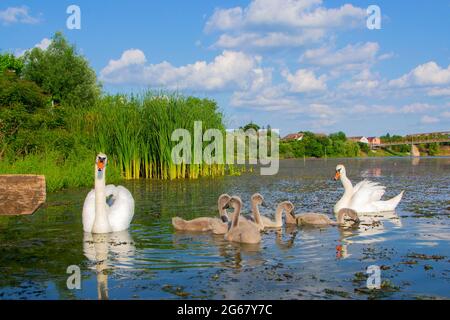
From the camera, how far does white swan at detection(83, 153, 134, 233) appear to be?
1091cm

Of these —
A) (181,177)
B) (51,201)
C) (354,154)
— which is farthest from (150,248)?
(354,154)

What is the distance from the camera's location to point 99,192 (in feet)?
35.7

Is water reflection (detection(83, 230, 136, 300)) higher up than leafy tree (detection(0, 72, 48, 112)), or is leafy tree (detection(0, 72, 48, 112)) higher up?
leafy tree (detection(0, 72, 48, 112))

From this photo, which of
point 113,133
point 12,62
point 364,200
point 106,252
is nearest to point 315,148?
point 12,62

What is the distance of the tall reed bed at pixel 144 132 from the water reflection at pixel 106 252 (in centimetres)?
1480

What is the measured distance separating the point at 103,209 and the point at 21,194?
3.55 meters

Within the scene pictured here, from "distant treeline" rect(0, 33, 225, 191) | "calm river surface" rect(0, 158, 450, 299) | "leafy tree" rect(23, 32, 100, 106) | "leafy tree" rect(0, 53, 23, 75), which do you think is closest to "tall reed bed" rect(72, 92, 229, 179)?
"distant treeline" rect(0, 33, 225, 191)

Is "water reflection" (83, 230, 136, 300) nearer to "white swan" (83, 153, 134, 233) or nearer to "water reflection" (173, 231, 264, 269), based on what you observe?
"white swan" (83, 153, 134, 233)

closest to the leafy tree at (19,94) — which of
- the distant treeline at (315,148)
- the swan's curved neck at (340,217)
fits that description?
the swan's curved neck at (340,217)

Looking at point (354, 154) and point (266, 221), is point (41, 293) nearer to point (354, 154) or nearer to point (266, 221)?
point (266, 221)

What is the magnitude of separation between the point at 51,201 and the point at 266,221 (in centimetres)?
779

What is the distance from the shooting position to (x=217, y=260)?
8.51 metres

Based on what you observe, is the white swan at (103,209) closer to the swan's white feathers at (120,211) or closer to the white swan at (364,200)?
the swan's white feathers at (120,211)

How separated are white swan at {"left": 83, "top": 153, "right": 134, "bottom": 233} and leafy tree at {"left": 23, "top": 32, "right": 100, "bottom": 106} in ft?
112
